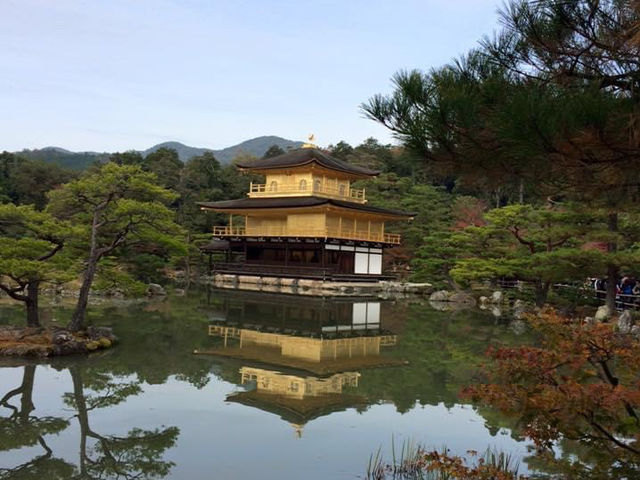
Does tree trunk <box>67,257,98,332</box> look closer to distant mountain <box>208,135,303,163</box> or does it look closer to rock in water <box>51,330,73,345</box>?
rock in water <box>51,330,73,345</box>

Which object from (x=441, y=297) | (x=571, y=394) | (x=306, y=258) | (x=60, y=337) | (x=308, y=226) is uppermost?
(x=308, y=226)

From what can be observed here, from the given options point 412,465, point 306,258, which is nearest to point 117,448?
point 412,465

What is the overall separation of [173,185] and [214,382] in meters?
37.4

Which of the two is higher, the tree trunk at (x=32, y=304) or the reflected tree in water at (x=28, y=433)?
the tree trunk at (x=32, y=304)

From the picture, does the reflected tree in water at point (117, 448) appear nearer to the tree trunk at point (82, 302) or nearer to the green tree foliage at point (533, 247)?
the tree trunk at point (82, 302)

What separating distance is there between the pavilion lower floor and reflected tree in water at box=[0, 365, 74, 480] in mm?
19916

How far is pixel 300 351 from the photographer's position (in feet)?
36.5

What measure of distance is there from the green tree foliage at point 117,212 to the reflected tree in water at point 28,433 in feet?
10.4

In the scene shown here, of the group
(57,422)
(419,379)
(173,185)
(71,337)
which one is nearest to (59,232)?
(71,337)

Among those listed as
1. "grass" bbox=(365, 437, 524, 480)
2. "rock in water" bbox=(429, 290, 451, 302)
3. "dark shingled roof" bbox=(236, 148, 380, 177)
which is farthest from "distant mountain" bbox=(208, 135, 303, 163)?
"grass" bbox=(365, 437, 524, 480)

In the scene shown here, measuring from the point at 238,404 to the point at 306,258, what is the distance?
22602 mm

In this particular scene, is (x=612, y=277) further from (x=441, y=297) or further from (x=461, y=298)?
(x=441, y=297)

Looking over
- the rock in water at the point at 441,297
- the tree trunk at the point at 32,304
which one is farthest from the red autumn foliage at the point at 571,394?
the rock in water at the point at 441,297

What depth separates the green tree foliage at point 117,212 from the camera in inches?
412
